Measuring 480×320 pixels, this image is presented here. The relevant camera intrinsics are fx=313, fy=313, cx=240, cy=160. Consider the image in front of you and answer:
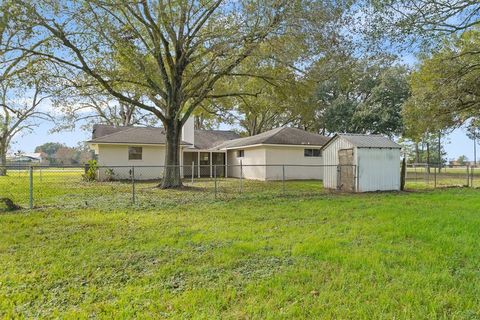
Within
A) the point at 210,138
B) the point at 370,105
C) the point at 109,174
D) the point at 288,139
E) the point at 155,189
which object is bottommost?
the point at 155,189

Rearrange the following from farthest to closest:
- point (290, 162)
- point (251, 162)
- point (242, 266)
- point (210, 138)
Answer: point (210, 138)
point (251, 162)
point (290, 162)
point (242, 266)

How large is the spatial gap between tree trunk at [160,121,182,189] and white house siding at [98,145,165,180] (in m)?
5.23

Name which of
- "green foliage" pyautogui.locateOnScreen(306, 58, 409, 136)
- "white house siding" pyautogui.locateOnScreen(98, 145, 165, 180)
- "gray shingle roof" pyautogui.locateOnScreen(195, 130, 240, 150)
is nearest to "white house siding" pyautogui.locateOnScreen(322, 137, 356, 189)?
"white house siding" pyautogui.locateOnScreen(98, 145, 165, 180)

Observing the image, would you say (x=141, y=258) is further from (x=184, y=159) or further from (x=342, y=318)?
(x=184, y=159)

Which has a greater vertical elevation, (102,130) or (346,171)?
(102,130)

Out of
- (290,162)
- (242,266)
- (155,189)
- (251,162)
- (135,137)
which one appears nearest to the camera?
(242,266)

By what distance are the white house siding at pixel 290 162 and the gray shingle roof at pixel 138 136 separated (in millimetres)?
5945

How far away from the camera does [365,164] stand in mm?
12797

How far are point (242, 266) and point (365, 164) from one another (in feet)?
33.1

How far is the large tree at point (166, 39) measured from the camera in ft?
34.6

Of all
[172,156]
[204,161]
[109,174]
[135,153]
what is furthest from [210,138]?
[172,156]

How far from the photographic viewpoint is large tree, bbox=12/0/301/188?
1054cm

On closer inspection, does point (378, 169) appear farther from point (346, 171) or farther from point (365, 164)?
point (346, 171)

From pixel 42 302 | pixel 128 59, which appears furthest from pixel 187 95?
pixel 42 302
